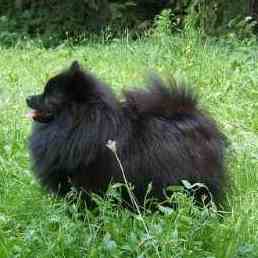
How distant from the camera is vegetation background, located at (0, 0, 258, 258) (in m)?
3.00

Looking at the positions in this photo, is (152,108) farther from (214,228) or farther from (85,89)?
(214,228)

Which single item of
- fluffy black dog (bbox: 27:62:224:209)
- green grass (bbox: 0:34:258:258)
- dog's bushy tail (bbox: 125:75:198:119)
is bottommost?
green grass (bbox: 0:34:258:258)

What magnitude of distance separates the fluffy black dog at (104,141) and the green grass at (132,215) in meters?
0.20

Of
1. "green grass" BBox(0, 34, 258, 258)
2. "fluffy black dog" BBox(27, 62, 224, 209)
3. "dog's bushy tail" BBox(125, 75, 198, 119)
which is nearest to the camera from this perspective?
"green grass" BBox(0, 34, 258, 258)

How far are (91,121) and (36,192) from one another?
2.31ft

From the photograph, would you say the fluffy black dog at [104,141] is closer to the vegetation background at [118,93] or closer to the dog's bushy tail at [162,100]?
the dog's bushy tail at [162,100]

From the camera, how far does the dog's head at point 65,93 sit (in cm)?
349

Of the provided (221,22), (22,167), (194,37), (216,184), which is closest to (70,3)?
(221,22)

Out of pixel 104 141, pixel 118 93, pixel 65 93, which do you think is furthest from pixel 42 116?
pixel 118 93

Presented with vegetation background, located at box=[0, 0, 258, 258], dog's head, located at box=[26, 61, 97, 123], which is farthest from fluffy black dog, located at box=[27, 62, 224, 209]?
vegetation background, located at box=[0, 0, 258, 258]

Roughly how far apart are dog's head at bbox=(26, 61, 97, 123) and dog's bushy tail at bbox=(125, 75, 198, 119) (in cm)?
28

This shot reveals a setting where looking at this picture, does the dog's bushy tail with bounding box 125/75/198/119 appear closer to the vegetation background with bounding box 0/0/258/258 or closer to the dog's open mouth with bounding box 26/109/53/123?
the vegetation background with bounding box 0/0/258/258

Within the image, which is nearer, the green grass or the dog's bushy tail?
the green grass

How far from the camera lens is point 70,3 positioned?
500 inches
